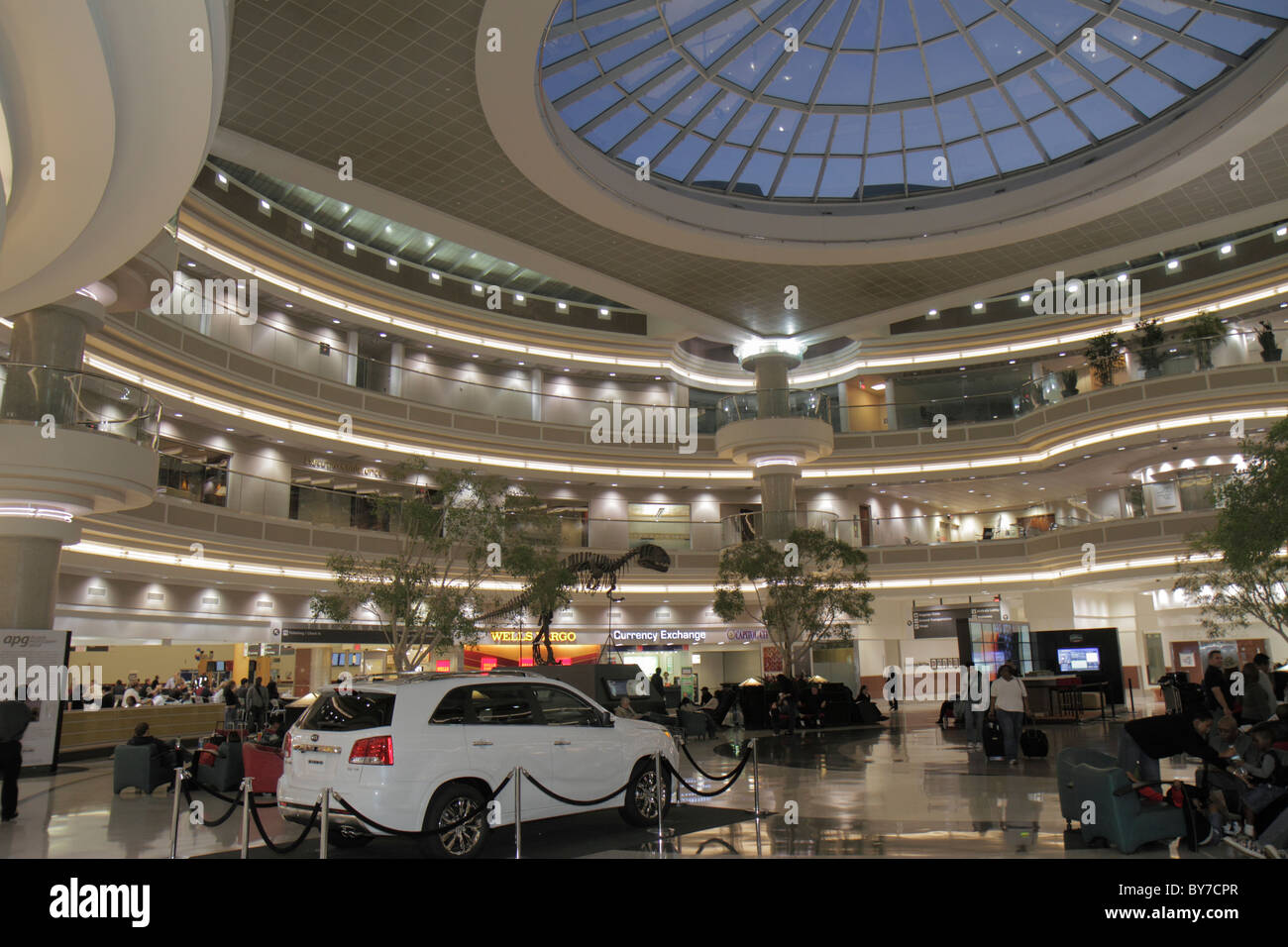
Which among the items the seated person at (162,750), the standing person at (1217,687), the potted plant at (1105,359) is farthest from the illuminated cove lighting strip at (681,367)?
the standing person at (1217,687)

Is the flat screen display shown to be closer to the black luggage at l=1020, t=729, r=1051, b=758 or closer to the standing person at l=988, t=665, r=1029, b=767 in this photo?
the black luggage at l=1020, t=729, r=1051, b=758

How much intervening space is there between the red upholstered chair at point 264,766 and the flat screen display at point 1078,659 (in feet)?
66.2

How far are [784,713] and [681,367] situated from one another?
17.2 m

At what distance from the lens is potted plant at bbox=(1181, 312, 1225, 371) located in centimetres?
2520

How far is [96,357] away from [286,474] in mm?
8299

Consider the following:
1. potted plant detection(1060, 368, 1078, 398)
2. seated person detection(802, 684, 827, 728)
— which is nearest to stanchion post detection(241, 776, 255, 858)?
seated person detection(802, 684, 827, 728)

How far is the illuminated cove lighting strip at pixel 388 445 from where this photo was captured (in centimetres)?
2066

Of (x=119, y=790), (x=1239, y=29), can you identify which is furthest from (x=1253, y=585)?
(x=119, y=790)

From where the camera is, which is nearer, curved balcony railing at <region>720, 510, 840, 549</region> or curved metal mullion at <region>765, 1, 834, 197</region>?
curved metal mullion at <region>765, 1, 834, 197</region>

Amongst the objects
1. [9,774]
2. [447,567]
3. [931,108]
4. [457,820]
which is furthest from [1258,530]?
[9,774]

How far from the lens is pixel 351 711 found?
8.06 m

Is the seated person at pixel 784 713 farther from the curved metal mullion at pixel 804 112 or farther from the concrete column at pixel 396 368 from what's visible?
the concrete column at pixel 396 368

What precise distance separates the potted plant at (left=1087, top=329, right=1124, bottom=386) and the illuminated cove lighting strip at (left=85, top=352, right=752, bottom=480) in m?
11.5
